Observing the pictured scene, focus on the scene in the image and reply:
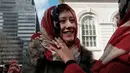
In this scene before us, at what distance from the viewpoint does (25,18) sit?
146 m

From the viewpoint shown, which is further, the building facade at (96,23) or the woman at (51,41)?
the building facade at (96,23)

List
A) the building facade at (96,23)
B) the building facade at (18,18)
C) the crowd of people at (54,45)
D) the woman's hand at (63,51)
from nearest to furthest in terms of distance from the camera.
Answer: the woman's hand at (63,51), the crowd of people at (54,45), the building facade at (96,23), the building facade at (18,18)

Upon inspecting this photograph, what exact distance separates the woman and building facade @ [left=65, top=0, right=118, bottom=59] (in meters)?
Answer: 16.0

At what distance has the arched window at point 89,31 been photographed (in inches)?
723

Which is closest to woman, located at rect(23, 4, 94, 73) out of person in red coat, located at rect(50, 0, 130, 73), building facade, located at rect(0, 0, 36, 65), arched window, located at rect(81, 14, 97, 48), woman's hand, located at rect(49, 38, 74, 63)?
woman's hand, located at rect(49, 38, 74, 63)

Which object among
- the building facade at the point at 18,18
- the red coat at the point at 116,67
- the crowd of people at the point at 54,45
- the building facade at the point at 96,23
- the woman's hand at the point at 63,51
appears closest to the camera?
the red coat at the point at 116,67

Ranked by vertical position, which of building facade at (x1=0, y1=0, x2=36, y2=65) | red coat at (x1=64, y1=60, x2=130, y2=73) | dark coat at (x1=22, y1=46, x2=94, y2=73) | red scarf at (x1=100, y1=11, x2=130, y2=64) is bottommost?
building facade at (x1=0, y1=0, x2=36, y2=65)

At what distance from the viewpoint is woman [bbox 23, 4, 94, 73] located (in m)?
2.19

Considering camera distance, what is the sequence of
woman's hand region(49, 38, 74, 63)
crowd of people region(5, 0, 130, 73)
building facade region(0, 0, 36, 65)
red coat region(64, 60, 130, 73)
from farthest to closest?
building facade region(0, 0, 36, 65), crowd of people region(5, 0, 130, 73), woman's hand region(49, 38, 74, 63), red coat region(64, 60, 130, 73)

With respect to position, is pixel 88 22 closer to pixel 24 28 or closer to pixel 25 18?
pixel 24 28

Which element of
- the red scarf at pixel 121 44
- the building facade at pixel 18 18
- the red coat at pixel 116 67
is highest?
the red scarf at pixel 121 44

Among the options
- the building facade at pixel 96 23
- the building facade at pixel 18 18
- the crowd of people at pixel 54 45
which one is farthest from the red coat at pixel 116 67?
the building facade at pixel 18 18

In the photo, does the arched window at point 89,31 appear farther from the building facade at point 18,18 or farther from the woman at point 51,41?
the building facade at point 18,18

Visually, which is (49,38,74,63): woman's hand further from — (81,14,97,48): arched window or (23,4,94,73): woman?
(81,14,97,48): arched window
